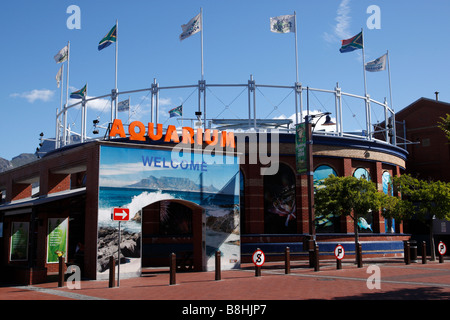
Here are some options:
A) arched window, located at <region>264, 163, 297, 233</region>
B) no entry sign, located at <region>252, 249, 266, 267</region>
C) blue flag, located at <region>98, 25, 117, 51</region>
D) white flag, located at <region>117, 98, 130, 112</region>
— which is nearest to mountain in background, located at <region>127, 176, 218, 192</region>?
no entry sign, located at <region>252, 249, 266, 267</region>

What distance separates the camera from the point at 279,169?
3250cm

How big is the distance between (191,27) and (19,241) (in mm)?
20561

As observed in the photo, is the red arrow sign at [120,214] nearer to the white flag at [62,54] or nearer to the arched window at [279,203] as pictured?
the arched window at [279,203]

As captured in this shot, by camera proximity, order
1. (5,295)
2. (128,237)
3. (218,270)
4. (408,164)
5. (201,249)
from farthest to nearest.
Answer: (408,164), (201,249), (128,237), (218,270), (5,295)

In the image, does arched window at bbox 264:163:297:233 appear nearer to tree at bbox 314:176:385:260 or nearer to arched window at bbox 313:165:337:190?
arched window at bbox 313:165:337:190

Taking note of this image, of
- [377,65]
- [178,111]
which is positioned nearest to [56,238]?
[178,111]

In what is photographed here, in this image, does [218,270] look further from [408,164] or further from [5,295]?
[408,164]

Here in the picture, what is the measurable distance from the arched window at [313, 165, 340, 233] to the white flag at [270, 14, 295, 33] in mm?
11472

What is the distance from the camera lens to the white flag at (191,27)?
3734 centimetres

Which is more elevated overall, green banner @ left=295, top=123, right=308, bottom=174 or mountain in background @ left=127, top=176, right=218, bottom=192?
green banner @ left=295, top=123, right=308, bottom=174

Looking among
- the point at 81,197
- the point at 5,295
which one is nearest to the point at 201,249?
the point at 81,197

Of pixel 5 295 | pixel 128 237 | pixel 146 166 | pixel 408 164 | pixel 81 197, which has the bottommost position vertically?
pixel 5 295

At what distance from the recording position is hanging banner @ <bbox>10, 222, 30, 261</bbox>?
2547cm
